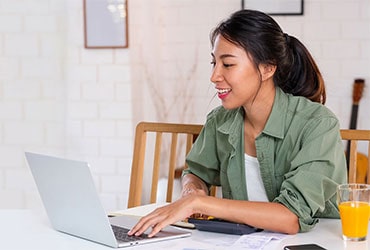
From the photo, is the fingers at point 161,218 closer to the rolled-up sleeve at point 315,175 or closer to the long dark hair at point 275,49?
the rolled-up sleeve at point 315,175

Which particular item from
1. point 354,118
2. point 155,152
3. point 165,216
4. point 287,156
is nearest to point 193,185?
point 155,152

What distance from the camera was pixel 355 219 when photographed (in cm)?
176

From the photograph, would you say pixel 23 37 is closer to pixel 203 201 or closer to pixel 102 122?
pixel 102 122

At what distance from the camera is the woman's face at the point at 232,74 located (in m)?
2.06

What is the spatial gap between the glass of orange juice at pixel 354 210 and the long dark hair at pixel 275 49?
0.47 m

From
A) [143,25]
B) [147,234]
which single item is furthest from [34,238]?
[143,25]

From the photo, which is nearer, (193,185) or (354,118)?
(193,185)

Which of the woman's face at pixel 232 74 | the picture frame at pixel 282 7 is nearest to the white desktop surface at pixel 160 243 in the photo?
the woman's face at pixel 232 74

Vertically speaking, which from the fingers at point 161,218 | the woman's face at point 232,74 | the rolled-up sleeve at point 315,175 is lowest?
the fingers at point 161,218

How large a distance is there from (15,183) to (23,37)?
0.69 metres

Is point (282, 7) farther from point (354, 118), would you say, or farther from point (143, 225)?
point (143, 225)

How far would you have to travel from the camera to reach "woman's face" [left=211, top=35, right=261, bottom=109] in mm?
2064

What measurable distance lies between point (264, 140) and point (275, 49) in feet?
0.82

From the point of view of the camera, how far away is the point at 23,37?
3707mm
